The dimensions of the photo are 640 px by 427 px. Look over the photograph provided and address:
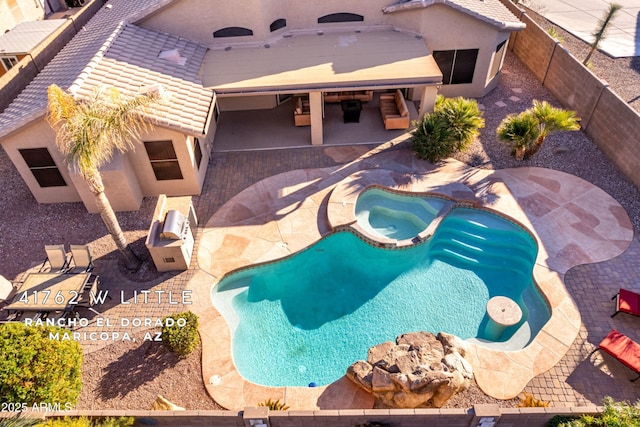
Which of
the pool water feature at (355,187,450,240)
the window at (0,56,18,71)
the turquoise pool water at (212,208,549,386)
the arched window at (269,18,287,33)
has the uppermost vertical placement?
the arched window at (269,18,287,33)

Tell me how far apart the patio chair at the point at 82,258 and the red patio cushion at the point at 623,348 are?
1675cm

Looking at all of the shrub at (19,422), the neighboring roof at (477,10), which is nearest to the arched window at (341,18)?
the neighboring roof at (477,10)

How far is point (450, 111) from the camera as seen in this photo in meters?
18.7

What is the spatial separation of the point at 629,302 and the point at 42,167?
21798 millimetres

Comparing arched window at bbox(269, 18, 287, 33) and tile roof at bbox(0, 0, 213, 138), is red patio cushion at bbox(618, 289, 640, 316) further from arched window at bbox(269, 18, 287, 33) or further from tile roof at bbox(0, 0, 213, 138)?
arched window at bbox(269, 18, 287, 33)

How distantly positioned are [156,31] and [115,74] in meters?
5.04

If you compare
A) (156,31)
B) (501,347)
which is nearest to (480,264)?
(501,347)

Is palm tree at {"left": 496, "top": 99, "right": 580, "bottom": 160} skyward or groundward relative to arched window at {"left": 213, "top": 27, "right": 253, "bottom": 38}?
groundward

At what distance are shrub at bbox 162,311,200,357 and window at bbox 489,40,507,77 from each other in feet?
65.7

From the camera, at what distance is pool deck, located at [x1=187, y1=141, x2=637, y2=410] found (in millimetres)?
12148

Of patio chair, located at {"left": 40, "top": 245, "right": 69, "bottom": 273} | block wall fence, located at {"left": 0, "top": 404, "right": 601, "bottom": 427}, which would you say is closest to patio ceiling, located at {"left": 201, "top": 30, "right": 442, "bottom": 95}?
patio chair, located at {"left": 40, "top": 245, "right": 69, "bottom": 273}

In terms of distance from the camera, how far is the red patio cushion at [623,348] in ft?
38.9

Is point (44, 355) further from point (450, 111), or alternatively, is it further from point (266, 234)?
point (450, 111)

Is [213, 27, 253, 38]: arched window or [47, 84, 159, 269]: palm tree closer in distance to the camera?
[47, 84, 159, 269]: palm tree
